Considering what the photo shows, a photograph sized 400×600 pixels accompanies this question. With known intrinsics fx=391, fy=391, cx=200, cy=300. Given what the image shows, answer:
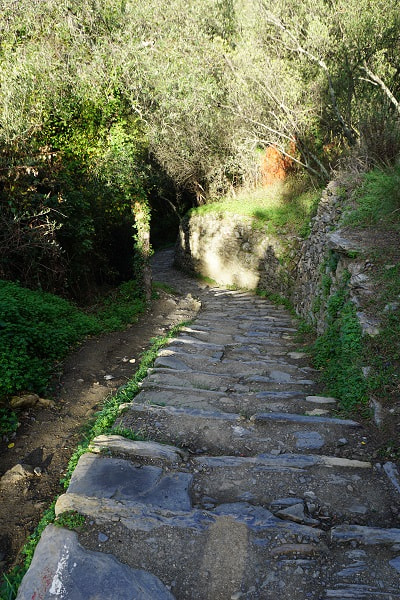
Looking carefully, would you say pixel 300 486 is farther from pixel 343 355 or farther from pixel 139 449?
pixel 343 355

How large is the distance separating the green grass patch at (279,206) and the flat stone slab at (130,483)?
8.46 metres

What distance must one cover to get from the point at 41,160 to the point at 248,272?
7366mm

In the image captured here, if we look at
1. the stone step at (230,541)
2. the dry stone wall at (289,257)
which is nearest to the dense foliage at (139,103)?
the dry stone wall at (289,257)

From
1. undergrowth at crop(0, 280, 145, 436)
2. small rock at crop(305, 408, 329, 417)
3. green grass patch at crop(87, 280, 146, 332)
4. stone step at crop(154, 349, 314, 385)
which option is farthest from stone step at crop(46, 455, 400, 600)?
green grass patch at crop(87, 280, 146, 332)

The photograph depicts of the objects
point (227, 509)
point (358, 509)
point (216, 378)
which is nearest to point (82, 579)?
point (227, 509)

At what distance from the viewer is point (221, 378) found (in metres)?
5.10

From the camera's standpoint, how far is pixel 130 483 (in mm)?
2994

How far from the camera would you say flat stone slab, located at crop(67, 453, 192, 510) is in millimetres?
2859

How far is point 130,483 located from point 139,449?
0.41 metres

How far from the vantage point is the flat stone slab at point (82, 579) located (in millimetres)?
2213

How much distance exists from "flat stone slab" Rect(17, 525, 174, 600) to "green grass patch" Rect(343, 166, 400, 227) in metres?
5.97

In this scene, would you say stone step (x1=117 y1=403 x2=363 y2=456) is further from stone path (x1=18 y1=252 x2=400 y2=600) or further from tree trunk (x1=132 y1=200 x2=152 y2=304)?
tree trunk (x1=132 y1=200 x2=152 y2=304)

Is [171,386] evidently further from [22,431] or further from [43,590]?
[43,590]

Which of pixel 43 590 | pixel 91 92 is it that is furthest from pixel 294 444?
pixel 91 92
